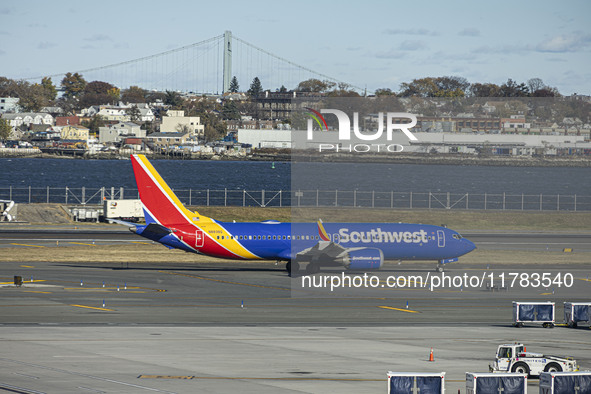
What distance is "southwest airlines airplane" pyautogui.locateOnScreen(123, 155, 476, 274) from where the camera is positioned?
2534 inches

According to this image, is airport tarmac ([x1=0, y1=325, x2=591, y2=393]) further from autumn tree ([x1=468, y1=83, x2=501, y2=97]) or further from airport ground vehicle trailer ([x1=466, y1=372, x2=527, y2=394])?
autumn tree ([x1=468, y1=83, x2=501, y2=97])

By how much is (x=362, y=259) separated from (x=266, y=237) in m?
7.70

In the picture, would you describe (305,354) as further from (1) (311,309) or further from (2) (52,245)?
(2) (52,245)

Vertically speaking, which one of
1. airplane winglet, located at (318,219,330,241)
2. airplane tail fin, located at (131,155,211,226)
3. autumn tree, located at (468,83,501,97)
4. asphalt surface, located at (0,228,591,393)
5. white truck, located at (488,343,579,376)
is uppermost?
autumn tree, located at (468,83,501,97)

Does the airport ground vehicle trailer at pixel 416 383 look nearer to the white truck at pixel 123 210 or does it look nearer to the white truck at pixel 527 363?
the white truck at pixel 527 363

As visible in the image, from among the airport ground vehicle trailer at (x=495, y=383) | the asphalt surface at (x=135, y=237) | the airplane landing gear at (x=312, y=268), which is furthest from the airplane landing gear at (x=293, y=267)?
the airport ground vehicle trailer at (x=495, y=383)

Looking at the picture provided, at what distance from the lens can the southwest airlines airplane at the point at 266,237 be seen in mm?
64375

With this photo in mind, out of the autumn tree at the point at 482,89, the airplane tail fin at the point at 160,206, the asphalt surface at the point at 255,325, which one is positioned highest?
the autumn tree at the point at 482,89

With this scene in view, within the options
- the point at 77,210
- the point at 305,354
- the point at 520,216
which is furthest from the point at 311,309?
the point at 77,210

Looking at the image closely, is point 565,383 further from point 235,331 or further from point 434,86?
point 434,86

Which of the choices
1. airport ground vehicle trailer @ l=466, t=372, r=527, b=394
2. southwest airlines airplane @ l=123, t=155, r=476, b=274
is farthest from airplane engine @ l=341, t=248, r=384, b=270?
airport ground vehicle trailer @ l=466, t=372, r=527, b=394

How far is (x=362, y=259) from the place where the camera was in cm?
6475

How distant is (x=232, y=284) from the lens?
203 feet

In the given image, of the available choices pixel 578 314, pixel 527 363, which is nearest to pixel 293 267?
pixel 578 314
